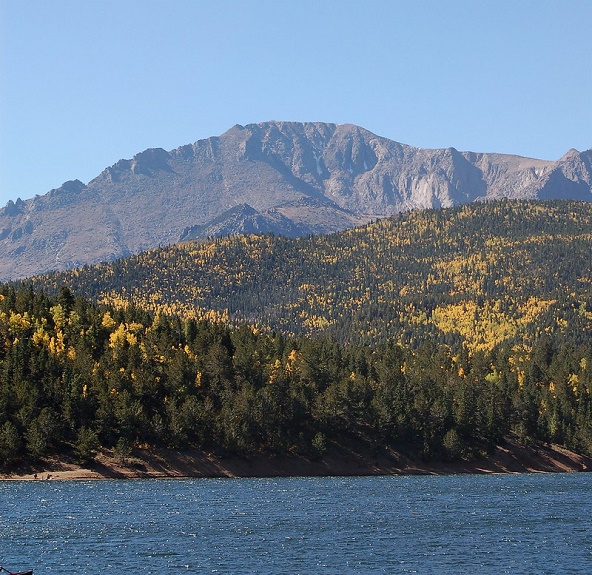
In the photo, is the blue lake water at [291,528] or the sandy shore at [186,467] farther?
the sandy shore at [186,467]

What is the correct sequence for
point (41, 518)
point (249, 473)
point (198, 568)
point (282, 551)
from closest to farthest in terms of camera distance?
point (198, 568)
point (282, 551)
point (41, 518)
point (249, 473)

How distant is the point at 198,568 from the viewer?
8762cm


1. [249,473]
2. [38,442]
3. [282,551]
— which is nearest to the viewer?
[282,551]

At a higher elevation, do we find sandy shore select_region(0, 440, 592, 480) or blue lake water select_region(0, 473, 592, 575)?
blue lake water select_region(0, 473, 592, 575)

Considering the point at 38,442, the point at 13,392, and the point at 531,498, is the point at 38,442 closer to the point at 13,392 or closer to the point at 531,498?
the point at 13,392

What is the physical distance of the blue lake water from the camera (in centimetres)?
9025

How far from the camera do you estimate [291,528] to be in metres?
111

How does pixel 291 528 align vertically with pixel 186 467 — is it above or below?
above

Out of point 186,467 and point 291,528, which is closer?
point 291,528

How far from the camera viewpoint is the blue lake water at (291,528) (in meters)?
90.2

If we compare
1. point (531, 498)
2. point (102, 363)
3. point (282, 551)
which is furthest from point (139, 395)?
point (282, 551)

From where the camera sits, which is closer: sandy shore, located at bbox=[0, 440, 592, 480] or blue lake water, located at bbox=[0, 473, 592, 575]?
blue lake water, located at bbox=[0, 473, 592, 575]

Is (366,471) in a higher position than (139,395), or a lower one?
lower

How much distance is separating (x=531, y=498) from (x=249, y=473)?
55998 millimetres
